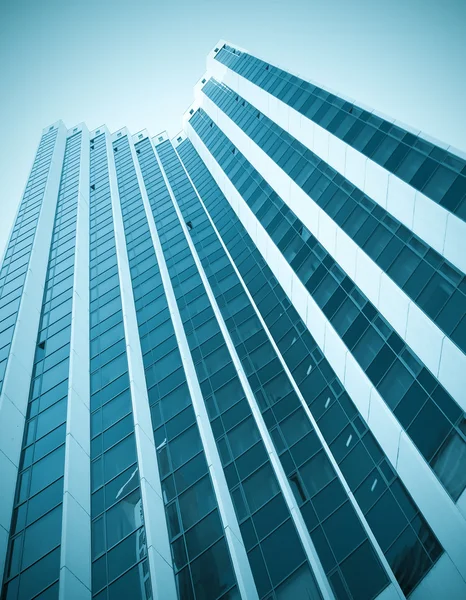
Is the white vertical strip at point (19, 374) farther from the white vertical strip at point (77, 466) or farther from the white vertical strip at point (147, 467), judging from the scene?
the white vertical strip at point (147, 467)

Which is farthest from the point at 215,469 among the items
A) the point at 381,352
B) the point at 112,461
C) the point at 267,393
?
the point at 381,352

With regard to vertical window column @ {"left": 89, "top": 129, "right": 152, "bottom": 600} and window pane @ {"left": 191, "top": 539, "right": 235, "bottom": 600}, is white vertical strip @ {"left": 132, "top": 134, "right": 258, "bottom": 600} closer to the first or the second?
window pane @ {"left": 191, "top": 539, "right": 235, "bottom": 600}

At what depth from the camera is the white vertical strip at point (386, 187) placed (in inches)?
698

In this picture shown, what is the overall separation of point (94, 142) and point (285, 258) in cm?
5608

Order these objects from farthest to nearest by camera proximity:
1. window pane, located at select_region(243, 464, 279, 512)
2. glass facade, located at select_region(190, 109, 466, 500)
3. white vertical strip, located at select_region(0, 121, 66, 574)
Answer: white vertical strip, located at select_region(0, 121, 66, 574) < window pane, located at select_region(243, 464, 279, 512) < glass facade, located at select_region(190, 109, 466, 500)

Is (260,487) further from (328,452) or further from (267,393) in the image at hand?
(267,393)

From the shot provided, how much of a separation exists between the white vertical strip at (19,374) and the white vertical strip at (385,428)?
17.2 meters

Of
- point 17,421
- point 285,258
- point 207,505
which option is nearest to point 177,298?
point 285,258

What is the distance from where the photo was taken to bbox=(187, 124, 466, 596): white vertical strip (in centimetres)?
1446

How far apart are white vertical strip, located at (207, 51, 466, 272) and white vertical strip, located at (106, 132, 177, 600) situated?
1712cm

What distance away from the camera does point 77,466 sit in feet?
65.3

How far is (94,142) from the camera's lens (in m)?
70.7

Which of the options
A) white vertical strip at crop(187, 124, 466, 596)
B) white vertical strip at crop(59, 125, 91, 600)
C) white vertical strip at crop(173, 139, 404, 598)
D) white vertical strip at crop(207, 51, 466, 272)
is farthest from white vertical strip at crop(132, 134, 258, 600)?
white vertical strip at crop(207, 51, 466, 272)

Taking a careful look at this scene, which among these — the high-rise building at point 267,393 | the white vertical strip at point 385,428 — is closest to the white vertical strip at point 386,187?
the high-rise building at point 267,393
